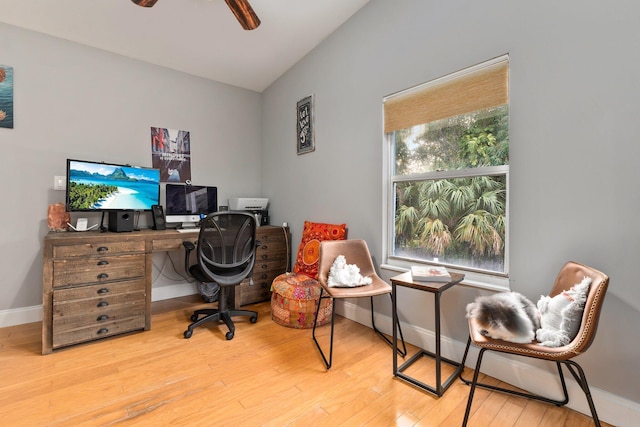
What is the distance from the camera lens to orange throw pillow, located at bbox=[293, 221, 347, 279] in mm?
2666

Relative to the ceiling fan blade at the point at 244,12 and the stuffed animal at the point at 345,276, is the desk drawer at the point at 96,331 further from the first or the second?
the ceiling fan blade at the point at 244,12

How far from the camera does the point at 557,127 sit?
1.49m

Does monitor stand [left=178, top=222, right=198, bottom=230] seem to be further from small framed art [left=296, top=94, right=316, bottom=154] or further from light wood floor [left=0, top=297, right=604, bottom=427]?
small framed art [left=296, top=94, right=316, bottom=154]

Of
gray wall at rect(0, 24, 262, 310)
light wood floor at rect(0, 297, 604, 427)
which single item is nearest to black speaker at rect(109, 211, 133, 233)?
gray wall at rect(0, 24, 262, 310)

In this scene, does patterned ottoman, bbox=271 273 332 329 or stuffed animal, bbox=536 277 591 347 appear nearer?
stuffed animal, bbox=536 277 591 347

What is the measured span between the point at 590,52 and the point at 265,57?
2740mm

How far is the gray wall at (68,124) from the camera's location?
8.09 feet

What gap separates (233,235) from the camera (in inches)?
91.4

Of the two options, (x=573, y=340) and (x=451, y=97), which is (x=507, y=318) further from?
(x=451, y=97)

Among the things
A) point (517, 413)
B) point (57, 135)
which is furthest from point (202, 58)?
point (517, 413)

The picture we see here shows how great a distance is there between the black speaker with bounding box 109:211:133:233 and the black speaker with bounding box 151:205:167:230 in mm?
298

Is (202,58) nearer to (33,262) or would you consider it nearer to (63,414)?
(33,262)

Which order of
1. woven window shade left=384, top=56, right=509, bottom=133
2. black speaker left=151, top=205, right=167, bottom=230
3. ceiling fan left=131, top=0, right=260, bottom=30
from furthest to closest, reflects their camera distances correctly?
black speaker left=151, top=205, right=167, bottom=230 → ceiling fan left=131, top=0, right=260, bottom=30 → woven window shade left=384, top=56, right=509, bottom=133

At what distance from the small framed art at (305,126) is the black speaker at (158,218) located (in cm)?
160
